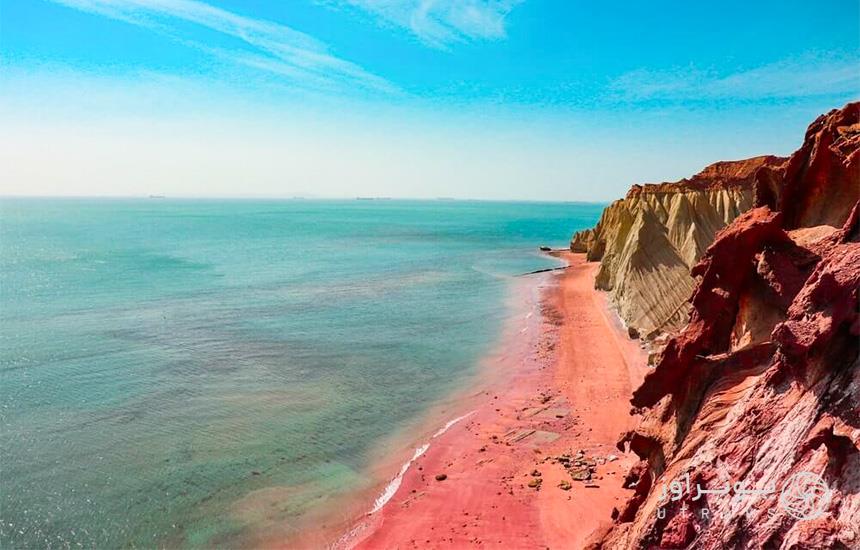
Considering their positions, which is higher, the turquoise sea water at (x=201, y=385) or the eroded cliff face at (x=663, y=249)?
the eroded cliff face at (x=663, y=249)

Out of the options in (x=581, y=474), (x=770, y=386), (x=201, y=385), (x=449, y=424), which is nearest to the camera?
(x=770, y=386)

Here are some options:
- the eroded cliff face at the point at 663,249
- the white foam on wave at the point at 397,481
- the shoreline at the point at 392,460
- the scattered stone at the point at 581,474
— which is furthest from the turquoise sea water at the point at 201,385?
the eroded cliff face at the point at 663,249

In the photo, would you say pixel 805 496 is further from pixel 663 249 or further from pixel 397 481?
pixel 663 249

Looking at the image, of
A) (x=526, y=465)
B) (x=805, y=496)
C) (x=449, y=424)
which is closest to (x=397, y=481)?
(x=526, y=465)

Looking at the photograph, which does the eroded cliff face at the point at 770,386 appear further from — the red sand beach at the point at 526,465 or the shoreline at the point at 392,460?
the shoreline at the point at 392,460

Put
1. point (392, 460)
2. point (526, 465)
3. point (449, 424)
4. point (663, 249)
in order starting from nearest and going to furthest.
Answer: point (526, 465) < point (392, 460) < point (449, 424) < point (663, 249)

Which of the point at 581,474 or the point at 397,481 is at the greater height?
the point at 581,474

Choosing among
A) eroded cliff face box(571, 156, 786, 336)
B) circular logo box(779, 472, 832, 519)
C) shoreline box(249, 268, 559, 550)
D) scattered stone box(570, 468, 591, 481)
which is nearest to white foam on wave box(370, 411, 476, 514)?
shoreline box(249, 268, 559, 550)

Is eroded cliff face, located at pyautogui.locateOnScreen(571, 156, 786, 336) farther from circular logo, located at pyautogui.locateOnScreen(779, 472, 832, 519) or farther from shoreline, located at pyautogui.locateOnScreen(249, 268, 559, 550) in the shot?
circular logo, located at pyautogui.locateOnScreen(779, 472, 832, 519)
